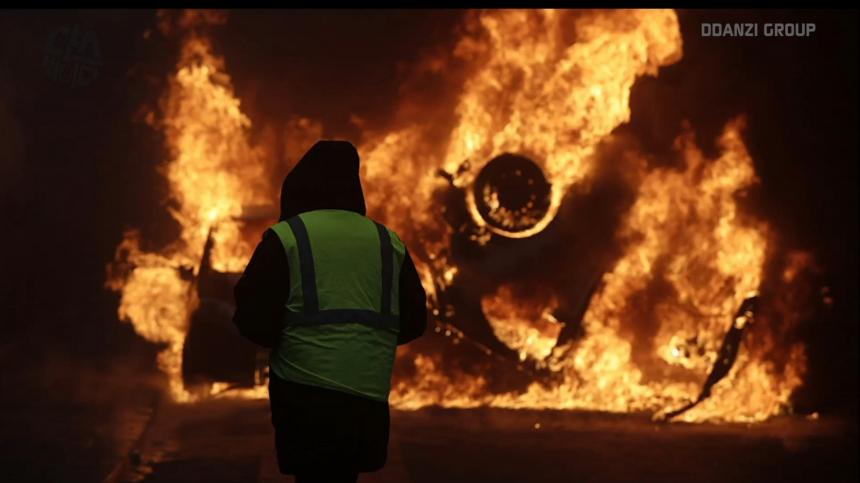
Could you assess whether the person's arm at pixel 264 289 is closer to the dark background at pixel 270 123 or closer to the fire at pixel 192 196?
the fire at pixel 192 196

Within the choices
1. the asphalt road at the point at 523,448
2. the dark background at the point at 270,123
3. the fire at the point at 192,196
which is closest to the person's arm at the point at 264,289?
the asphalt road at the point at 523,448

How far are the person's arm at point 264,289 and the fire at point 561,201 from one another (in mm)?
5005

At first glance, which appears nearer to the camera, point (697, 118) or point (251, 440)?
point (251, 440)

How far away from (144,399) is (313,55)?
9.67 feet

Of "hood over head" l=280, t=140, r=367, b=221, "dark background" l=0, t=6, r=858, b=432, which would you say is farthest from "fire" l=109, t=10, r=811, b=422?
"hood over head" l=280, t=140, r=367, b=221

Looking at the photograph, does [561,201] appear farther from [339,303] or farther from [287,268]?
[287,268]

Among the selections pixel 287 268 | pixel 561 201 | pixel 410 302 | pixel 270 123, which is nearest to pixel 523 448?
pixel 561 201

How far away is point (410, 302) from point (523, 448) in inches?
163

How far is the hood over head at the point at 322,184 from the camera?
12.4 feet

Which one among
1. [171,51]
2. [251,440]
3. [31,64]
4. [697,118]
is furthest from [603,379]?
[31,64]

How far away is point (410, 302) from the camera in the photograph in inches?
151

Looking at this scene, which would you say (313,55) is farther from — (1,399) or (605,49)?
(1,399)

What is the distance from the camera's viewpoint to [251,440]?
25.4 feet

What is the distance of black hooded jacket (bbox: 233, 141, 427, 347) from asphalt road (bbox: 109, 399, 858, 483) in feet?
10.3
